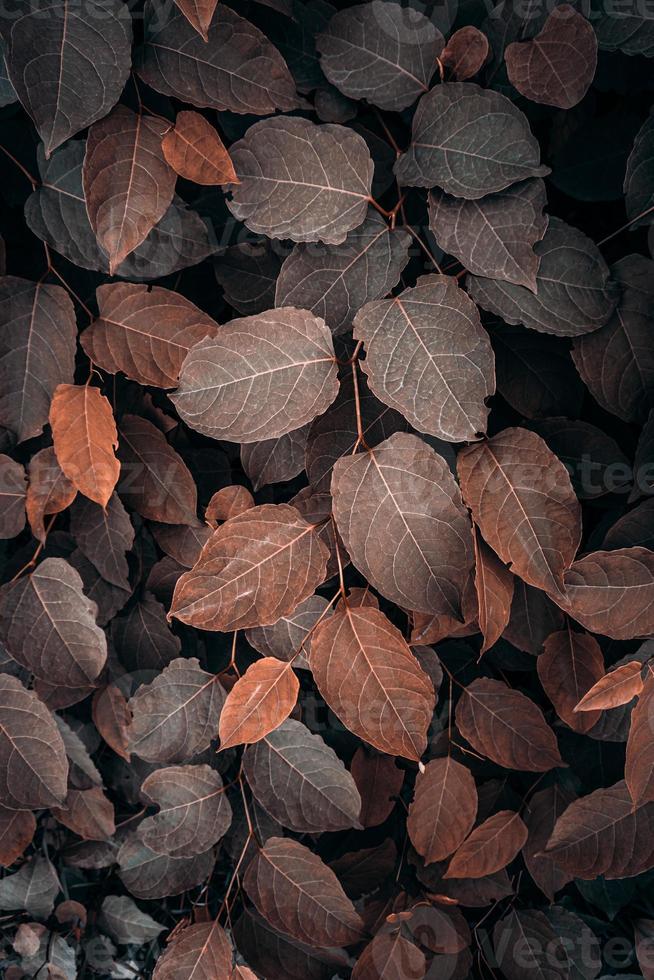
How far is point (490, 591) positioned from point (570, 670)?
0.19m

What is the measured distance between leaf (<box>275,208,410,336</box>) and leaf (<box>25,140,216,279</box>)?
130 mm

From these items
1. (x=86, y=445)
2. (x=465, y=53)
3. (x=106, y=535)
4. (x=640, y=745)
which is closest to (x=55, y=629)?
(x=106, y=535)

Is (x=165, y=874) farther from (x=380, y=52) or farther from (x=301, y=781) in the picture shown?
(x=380, y=52)

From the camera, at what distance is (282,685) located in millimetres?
828

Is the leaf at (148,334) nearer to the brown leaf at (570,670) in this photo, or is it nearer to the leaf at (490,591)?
the leaf at (490,591)

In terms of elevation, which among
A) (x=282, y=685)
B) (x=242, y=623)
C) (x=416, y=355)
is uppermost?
(x=416, y=355)

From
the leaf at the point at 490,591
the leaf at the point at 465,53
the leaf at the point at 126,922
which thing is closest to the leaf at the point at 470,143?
the leaf at the point at 465,53

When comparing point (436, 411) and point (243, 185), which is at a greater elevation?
point (243, 185)

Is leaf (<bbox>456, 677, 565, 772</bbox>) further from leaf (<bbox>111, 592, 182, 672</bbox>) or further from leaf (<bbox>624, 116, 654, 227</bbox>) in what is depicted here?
leaf (<bbox>624, 116, 654, 227</bbox>)

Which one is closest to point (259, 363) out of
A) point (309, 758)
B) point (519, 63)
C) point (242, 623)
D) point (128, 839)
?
point (242, 623)

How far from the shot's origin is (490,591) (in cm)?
76

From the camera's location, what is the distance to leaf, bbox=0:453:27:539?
35.0 inches

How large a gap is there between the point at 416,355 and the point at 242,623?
32 centimetres

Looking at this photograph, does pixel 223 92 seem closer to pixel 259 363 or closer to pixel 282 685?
pixel 259 363
